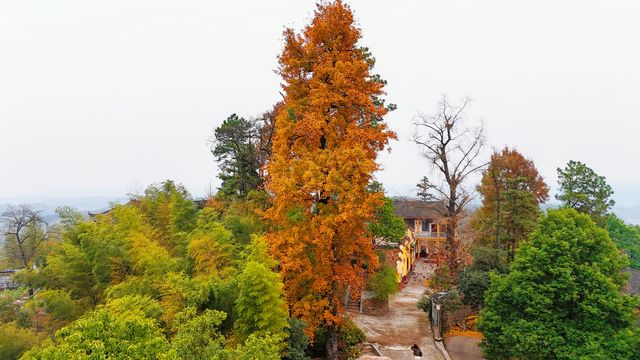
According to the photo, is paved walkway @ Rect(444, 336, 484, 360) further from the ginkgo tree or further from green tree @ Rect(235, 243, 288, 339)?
green tree @ Rect(235, 243, 288, 339)

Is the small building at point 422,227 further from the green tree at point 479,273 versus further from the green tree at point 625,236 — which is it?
the green tree at point 479,273

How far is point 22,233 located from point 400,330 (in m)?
33.5

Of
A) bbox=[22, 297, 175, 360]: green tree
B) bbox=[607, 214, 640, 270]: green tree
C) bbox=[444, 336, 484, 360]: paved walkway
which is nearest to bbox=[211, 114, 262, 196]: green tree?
bbox=[444, 336, 484, 360]: paved walkway

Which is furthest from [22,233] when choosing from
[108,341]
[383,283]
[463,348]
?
[463,348]

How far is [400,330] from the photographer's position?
1902 cm

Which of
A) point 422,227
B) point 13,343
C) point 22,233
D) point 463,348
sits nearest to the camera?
point 13,343

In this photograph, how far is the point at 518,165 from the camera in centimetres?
2831

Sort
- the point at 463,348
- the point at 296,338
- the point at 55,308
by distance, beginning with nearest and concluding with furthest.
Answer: the point at 55,308, the point at 296,338, the point at 463,348

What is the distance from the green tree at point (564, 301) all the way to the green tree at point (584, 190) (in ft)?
40.2

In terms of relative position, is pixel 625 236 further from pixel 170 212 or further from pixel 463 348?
pixel 170 212

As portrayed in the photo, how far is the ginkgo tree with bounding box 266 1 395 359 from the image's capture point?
12445 millimetres

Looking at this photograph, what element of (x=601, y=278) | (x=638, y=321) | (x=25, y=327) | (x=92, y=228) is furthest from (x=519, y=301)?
(x=25, y=327)

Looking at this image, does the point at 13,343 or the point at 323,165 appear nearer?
the point at 13,343

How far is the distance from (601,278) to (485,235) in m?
14.2
